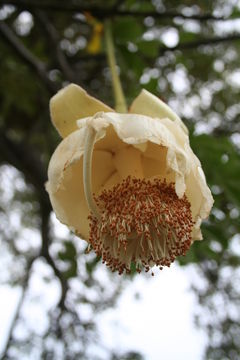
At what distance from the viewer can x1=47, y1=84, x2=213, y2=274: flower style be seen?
31.5 inches

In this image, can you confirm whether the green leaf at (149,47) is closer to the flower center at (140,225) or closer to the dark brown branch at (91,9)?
the dark brown branch at (91,9)

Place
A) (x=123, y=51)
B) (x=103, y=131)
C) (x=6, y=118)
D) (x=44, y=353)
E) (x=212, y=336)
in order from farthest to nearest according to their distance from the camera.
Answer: (x=6, y=118)
(x=212, y=336)
(x=44, y=353)
(x=123, y=51)
(x=103, y=131)

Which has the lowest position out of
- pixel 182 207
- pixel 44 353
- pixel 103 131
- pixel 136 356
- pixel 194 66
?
pixel 136 356

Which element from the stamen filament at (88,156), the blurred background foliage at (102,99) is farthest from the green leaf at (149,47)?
the stamen filament at (88,156)

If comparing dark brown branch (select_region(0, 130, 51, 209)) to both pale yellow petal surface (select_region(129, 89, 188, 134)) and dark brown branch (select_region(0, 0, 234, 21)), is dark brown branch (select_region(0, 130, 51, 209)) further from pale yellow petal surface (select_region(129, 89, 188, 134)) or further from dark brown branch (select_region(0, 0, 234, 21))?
pale yellow petal surface (select_region(129, 89, 188, 134))

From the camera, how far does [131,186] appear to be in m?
0.86

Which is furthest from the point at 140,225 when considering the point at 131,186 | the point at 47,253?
the point at 47,253

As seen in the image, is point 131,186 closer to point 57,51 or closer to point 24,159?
point 57,51

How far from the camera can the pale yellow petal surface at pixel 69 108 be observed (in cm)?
92

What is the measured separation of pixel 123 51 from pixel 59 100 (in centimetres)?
88

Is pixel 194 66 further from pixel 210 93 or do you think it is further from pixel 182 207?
A: pixel 182 207

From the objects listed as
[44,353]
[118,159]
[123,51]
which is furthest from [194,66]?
[118,159]

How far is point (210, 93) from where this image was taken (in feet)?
10.4

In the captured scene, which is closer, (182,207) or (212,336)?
(182,207)
